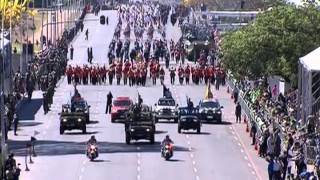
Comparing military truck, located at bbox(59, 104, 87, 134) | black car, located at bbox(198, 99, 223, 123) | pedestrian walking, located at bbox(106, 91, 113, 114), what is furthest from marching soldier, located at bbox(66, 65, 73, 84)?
military truck, located at bbox(59, 104, 87, 134)

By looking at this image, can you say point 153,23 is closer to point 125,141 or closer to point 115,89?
point 115,89

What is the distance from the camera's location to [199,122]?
227 ft

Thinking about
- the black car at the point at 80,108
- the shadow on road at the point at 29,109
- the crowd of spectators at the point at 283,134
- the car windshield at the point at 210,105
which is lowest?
the shadow on road at the point at 29,109

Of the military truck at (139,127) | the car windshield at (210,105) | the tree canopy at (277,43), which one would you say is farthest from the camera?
the tree canopy at (277,43)

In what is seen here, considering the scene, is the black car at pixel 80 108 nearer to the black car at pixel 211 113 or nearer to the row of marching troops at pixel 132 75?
the black car at pixel 211 113

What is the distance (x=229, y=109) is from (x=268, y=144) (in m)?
23.7

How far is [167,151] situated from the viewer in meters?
58.3

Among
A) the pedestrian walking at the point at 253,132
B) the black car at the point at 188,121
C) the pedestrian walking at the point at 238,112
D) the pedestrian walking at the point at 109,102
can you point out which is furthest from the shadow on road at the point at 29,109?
the pedestrian walking at the point at 253,132

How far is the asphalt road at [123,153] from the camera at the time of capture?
179 feet

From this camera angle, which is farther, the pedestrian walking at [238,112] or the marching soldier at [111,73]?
the marching soldier at [111,73]

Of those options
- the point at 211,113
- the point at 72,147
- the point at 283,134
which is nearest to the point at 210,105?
the point at 211,113

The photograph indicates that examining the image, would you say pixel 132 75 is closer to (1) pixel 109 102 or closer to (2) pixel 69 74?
(2) pixel 69 74

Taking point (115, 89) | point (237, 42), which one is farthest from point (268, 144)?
point (115, 89)

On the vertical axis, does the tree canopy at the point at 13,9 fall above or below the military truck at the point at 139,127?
above
